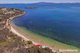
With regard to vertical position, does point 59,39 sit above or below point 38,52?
below

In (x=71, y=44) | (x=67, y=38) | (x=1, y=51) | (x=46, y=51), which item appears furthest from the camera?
(x=67, y=38)

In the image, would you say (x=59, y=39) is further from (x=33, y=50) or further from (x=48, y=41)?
(x=33, y=50)

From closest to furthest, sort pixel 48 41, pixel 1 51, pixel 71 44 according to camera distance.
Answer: pixel 1 51
pixel 71 44
pixel 48 41

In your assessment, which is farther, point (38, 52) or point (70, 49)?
point (70, 49)

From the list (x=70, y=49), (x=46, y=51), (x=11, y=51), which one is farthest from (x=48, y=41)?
(x=11, y=51)

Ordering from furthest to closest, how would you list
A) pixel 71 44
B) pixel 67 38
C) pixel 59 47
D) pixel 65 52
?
pixel 67 38 → pixel 71 44 → pixel 59 47 → pixel 65 52

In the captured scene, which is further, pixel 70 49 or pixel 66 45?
pixel 66 45

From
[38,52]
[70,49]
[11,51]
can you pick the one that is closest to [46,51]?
[38,52]

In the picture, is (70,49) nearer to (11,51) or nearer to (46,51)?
(46,51)

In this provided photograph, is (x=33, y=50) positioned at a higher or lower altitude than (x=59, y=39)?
higher
